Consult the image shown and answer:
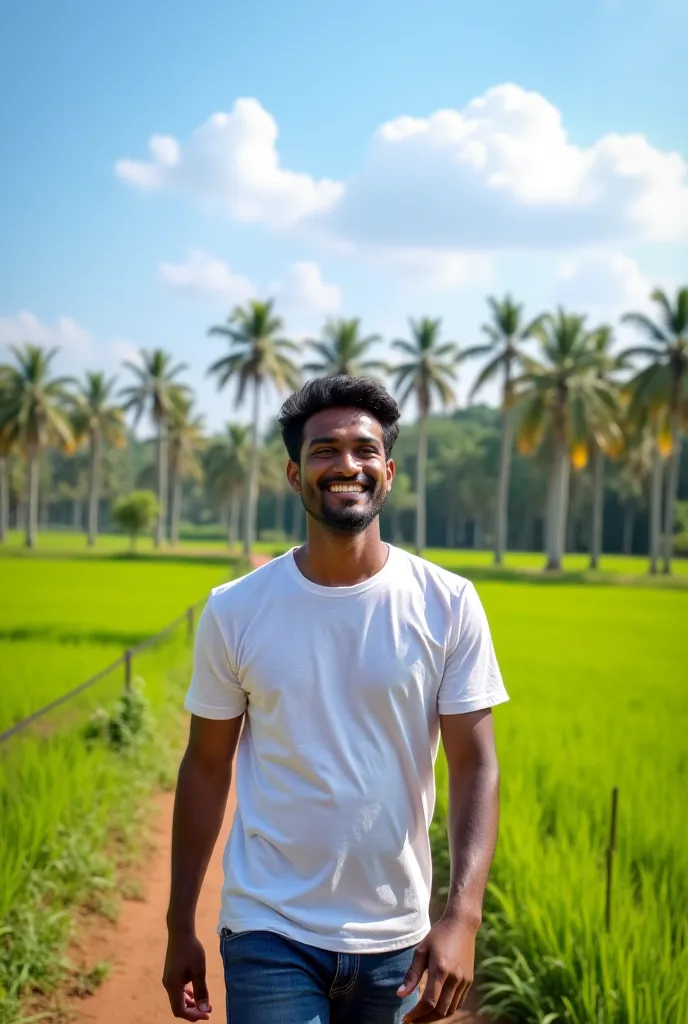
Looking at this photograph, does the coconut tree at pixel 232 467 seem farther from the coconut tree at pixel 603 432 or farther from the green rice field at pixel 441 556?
the coconut tree at pixel 603 432

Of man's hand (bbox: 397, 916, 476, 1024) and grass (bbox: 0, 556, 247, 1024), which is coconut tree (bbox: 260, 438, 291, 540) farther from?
man's hand (bbox: 397, 916, 476, 1024)

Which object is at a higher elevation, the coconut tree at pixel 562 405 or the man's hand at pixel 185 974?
the coconut tree at pixel 562 405

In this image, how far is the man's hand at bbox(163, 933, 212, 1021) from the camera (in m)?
1.82

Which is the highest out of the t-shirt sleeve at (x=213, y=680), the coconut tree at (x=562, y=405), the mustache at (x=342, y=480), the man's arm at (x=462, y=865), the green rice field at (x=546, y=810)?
the coconut tree at (x=562, y=405)

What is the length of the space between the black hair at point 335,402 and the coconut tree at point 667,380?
32185 millimetres

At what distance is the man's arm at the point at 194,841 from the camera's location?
182cm

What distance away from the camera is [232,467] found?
63094mm

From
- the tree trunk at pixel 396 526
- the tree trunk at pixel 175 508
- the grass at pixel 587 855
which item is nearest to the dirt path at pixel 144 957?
the grass at pixel 587 855

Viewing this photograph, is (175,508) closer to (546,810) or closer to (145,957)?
(546,810)

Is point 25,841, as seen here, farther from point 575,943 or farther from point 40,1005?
point 575,943

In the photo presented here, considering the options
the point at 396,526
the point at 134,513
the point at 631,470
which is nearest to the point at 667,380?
the point at 631,470

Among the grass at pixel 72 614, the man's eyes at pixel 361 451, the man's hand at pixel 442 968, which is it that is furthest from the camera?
the grass at pixel 72 614

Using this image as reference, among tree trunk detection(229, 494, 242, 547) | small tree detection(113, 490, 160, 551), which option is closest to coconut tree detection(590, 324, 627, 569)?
small tree detection(113, 490, 160, 551)

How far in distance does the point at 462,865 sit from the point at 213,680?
61 centimetres
